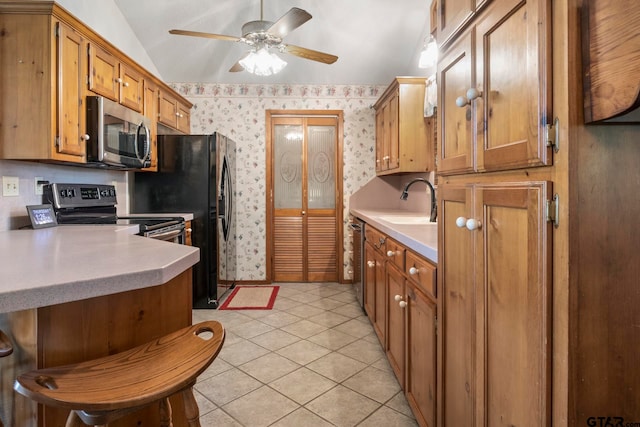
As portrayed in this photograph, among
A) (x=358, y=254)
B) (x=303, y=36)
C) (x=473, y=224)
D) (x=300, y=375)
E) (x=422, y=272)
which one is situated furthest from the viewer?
(x=303, y=36)

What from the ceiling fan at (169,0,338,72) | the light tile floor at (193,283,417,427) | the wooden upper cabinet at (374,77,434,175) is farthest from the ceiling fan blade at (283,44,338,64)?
the light tile floor at (193,283,417,427)

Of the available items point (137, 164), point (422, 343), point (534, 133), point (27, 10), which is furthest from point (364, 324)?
point (27, 10)

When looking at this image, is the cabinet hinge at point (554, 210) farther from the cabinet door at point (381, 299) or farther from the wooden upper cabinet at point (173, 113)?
the wooden upper cabinet at point (173, 113)

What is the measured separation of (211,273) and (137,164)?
1300 mm

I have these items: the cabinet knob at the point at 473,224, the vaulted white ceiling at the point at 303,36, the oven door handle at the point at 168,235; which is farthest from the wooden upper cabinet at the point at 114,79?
the cabinet knob at the point at 473,224

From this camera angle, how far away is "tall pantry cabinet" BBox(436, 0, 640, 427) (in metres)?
0.67

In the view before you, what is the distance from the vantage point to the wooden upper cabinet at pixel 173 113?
11.7ft

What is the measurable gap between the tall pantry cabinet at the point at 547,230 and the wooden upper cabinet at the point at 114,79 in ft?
8.16

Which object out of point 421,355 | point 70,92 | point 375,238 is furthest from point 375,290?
point 70,92

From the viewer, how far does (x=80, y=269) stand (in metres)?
0.93

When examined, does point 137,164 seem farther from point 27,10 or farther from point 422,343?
point 422,343

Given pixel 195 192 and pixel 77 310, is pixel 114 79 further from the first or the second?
pixel 77 310

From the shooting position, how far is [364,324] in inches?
121

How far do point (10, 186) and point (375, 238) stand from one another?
7.90 feet
